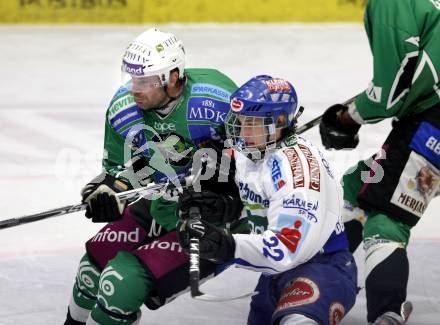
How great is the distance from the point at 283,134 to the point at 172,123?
61 centimetres

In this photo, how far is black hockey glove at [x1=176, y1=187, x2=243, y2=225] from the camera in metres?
4.06

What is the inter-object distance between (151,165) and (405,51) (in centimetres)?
104

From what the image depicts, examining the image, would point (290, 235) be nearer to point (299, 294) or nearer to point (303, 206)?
point (303, 206)

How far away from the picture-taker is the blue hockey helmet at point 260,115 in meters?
3.81

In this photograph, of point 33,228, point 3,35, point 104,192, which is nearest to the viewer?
point 104,192

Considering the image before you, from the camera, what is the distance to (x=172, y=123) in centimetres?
436

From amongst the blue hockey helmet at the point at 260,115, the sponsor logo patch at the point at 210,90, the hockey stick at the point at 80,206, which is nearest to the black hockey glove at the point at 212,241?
the blue hockey helmet at the point at 260,115

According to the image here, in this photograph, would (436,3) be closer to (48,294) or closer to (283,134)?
(283,134)

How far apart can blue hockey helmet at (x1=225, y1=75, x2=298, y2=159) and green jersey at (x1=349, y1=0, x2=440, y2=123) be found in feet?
2.05

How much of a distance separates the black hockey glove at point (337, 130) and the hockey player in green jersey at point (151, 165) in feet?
1.82

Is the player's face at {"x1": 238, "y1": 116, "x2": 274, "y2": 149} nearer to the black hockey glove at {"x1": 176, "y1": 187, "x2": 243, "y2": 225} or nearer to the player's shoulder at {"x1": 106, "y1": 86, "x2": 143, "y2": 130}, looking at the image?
the black hockey glove at {"x1": 176, "y1": 187, "x2": 243, "y2": 225}

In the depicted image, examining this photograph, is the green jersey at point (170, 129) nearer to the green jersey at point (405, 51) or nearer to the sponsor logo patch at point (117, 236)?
the sponsor logo patch at point (117, 236)

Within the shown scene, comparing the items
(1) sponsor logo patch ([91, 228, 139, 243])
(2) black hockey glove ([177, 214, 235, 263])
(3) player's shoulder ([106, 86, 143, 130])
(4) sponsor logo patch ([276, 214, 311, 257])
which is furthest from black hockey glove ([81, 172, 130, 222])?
(4) sponsor logo patch ([276, 214, 311, 257])

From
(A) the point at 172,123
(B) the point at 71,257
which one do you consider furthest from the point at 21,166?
(A) the point at 172,123
